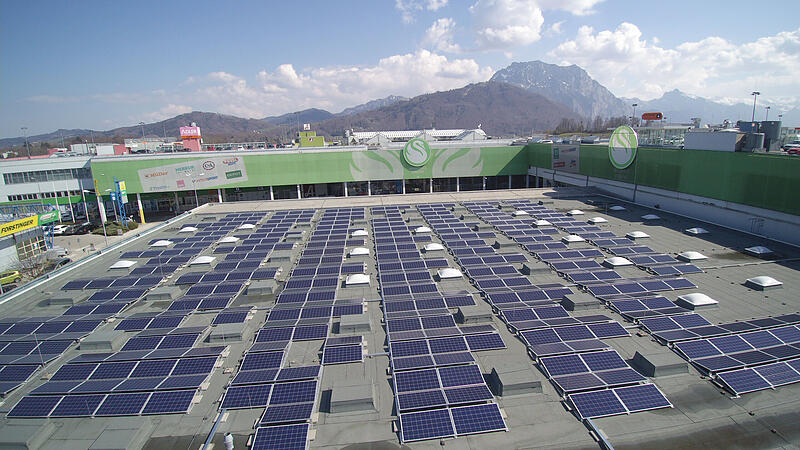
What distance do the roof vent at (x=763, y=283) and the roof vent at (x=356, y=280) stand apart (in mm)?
21815

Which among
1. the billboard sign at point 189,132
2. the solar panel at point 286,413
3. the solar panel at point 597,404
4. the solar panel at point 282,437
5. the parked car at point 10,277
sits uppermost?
the billboard sign at point 189,132

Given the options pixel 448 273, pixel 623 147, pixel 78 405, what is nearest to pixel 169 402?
pixel 78 405

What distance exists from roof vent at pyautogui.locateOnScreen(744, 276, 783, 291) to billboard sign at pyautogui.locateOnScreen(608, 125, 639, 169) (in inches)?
943

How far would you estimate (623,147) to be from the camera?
43344 mm

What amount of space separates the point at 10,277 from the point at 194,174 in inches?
1081

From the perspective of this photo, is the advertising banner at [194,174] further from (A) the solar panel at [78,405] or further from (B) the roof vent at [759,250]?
(B) the roof vent at [759,250]

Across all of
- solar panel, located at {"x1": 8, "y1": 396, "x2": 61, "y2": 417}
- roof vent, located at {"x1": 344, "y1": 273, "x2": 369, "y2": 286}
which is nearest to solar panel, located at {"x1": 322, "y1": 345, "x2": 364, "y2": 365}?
roof vent, located at {"x1": 344, "y1": 273, "x2": 369, "y2": 286}

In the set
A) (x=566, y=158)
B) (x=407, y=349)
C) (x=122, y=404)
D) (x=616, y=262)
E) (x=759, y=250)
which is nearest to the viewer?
(x=122, y=404)

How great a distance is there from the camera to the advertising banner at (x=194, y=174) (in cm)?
5816

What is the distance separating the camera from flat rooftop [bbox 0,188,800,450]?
11977mm

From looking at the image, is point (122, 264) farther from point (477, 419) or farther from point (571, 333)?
point (571, 333)

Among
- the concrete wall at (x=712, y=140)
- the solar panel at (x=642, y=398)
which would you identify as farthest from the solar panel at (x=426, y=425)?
the concrete wall at (x=712, y=140)

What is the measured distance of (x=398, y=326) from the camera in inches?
705

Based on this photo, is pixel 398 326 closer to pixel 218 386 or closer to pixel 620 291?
pixel 218 386
